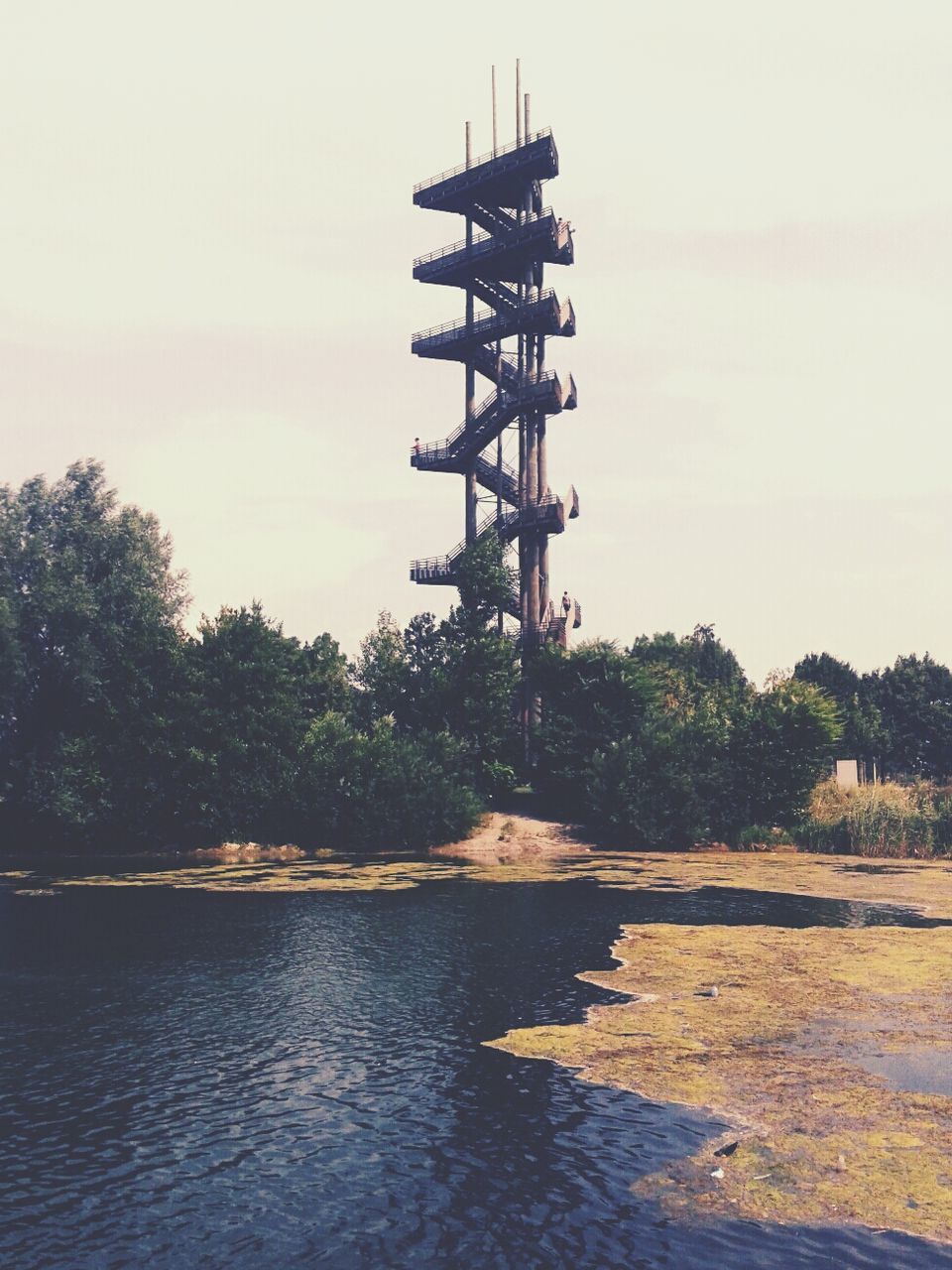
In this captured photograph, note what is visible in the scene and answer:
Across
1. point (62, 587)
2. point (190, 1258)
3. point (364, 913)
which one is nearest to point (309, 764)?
point (62, 587)

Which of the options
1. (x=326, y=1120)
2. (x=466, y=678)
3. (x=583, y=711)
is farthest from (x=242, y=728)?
(x=326, y=1120)

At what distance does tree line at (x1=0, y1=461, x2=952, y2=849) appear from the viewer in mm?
68812

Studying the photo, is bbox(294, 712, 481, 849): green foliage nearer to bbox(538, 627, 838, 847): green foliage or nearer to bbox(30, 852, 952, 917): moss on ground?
bbox(30, 852, 952, 917): moss on ground

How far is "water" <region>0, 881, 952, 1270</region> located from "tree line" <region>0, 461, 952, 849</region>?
30907mm

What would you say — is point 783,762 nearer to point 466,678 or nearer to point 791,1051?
point 466,678

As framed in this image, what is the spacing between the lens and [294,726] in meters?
73.1

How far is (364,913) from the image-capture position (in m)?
43.6

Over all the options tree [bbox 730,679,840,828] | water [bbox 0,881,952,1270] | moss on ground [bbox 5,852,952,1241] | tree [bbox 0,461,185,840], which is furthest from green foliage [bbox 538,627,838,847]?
water [bbox 0,881,952,1270]

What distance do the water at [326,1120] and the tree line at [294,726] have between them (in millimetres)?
30907

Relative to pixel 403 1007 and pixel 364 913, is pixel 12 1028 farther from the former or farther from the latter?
pixel 364 913

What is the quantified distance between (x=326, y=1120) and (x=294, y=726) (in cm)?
5310

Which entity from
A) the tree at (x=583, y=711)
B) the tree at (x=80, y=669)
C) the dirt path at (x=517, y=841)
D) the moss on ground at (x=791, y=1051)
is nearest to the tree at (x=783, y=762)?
the tree at (x=583, y=711)

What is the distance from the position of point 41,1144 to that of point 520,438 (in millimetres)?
70754

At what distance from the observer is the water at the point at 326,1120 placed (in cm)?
1591
